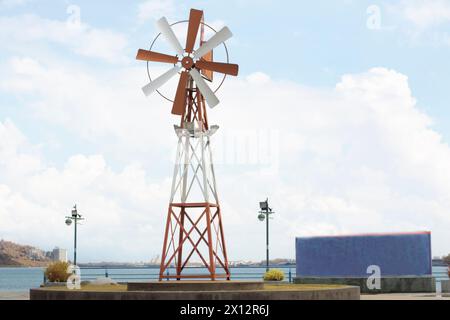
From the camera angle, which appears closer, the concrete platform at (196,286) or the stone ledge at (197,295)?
the stone ledge at (197,295)

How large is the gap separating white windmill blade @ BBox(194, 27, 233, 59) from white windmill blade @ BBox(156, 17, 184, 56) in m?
0.86

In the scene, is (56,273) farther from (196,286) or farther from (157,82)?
(196,286)

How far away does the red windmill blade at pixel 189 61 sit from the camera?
31.0m

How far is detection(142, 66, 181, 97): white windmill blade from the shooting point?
31.8 meters

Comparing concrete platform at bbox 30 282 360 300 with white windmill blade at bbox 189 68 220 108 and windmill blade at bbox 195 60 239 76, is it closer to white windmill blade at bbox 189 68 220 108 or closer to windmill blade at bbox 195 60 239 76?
white windmill blade at bbox 189 68 220 108

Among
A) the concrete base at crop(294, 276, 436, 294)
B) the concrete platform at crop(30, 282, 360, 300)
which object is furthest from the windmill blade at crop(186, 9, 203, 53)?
the concrete base at crop(294, 276, 436, 294)

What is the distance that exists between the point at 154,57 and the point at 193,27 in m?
2.22

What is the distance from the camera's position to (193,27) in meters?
31.5

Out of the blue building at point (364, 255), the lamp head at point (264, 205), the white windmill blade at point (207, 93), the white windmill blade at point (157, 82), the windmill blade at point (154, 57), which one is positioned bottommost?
the blue building at point (364, 255)
